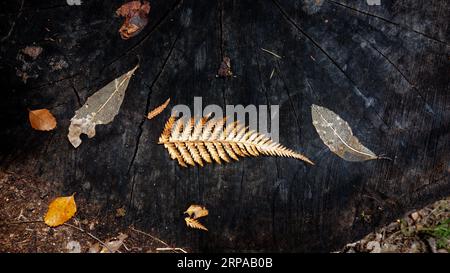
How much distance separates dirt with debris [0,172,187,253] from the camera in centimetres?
197

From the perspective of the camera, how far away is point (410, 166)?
2.05 m

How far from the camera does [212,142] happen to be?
2006 millimetres

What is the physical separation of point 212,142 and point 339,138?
0.75m

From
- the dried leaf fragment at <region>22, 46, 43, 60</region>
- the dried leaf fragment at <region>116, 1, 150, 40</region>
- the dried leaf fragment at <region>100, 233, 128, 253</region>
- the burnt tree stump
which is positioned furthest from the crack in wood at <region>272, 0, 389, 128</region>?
the dried leaf fragment at <region>100, 233, 128, 253</region>

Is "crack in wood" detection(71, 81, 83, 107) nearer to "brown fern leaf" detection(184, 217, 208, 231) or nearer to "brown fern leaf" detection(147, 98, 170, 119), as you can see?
"brown fern leaf" detection(147, 98, 170, 119)

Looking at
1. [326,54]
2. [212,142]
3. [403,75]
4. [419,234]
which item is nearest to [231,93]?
[212,142]

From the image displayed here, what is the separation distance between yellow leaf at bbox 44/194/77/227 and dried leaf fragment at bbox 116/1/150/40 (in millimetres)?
997

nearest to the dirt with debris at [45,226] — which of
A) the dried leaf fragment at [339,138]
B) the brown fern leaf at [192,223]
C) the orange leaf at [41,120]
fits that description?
the brown fern leaf at [192,223]

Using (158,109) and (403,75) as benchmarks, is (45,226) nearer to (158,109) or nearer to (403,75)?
(158,109)

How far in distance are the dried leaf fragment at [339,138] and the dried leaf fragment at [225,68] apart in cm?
55

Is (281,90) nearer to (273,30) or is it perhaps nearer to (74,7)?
(273,30)

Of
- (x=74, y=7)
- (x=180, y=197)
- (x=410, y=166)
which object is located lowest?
(x=180, y=197)

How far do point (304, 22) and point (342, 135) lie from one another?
70 cm

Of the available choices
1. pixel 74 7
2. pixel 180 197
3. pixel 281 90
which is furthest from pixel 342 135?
pixel 74 7
